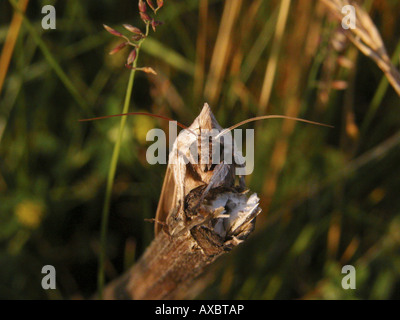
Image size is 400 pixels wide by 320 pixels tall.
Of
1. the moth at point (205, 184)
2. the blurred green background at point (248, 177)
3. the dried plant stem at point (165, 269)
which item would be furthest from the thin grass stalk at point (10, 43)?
the moth at point (205, 184)

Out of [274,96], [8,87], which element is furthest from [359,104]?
[8,87]

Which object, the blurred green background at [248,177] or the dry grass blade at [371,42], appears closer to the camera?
the dry grass blade at [371,42]

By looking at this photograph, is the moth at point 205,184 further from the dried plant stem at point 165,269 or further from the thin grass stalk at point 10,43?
the thin grass stalk at point 10,43

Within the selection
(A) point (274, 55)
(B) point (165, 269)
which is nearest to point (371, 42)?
(A) point (274, 55)

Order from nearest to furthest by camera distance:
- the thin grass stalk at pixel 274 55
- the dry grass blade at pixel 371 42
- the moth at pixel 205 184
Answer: the moth at pixel 205 184
the dry grass blade at pixel 371 42
the thin grass stalk at pixel 274 55

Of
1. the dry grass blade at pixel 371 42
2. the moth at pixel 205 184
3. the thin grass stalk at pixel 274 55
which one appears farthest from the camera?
the thin grass stalk at pixel 274 55

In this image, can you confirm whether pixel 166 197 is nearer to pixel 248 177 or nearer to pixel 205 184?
pixel 205 184

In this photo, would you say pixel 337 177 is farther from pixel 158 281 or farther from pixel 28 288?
pixel 28 288

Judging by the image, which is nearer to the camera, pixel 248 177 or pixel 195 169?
pixel 195 169

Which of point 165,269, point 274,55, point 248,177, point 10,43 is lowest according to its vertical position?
point 165,269
